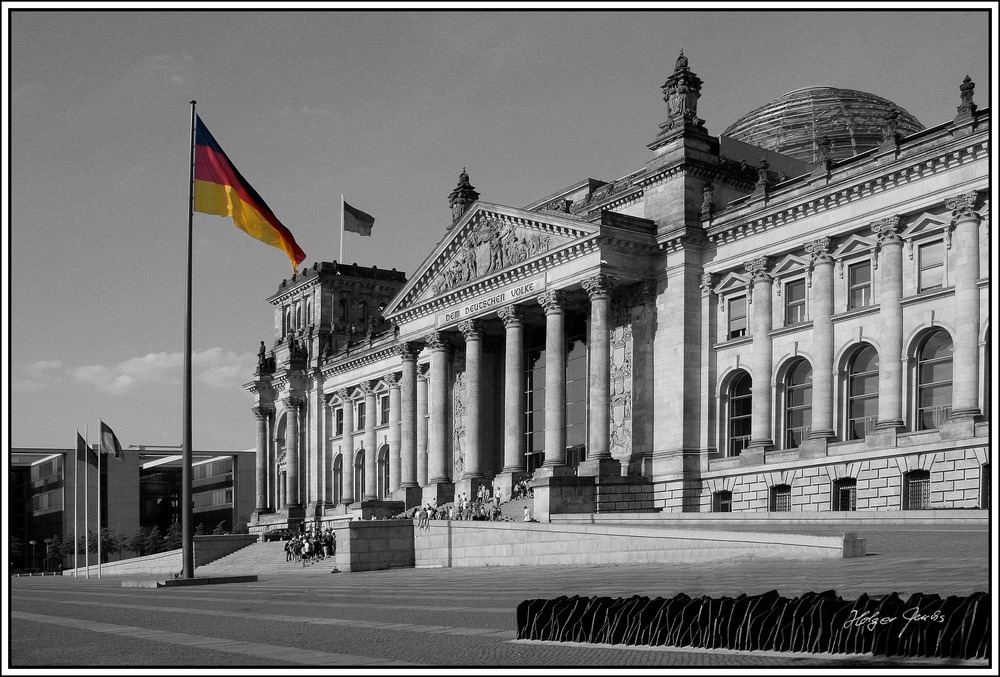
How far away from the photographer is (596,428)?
2304 inches

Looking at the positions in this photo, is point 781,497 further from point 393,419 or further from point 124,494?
point 124,494

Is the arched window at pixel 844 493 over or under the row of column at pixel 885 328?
under

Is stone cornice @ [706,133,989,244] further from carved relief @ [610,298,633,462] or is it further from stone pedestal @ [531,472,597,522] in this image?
stone pedestal @ [531,472,597,522]

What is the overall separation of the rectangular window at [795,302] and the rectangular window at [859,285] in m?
2.58

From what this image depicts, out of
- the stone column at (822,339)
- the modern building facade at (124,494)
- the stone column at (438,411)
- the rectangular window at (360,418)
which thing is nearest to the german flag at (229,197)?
the stone column at (822,339)

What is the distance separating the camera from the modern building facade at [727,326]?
156ft

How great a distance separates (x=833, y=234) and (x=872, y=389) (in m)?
6.67

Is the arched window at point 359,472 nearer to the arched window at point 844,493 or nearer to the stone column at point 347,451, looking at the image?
the stone column at point 347,451

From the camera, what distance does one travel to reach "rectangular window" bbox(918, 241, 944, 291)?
157ft

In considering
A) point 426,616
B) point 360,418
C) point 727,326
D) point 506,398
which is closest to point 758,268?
point 727,326

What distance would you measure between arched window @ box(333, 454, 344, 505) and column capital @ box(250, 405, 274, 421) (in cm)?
957

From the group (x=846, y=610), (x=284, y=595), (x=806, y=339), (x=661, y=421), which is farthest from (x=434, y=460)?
(x=846, y=610)

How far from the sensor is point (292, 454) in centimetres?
10050

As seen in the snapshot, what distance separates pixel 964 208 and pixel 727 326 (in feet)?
46.2
